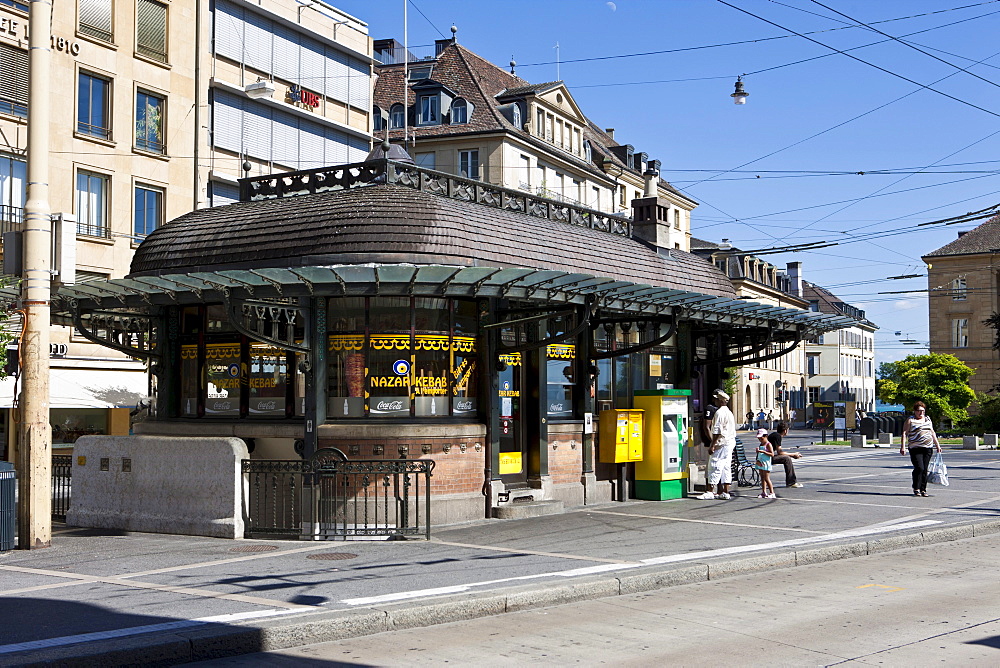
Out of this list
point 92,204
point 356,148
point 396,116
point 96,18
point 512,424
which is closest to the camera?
point 512,424

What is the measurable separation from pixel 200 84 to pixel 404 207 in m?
27.0

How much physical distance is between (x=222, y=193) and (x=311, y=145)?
633cm

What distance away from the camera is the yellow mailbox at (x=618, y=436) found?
62.1 ft

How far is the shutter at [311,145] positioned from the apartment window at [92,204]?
427 inches

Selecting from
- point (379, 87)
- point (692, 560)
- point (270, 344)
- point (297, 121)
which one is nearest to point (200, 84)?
point (297, 121)

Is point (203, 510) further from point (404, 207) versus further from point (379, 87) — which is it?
point (379, 87)

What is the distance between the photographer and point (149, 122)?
38656 millimetres

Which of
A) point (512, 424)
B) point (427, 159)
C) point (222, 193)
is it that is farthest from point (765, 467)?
point (427, 159)

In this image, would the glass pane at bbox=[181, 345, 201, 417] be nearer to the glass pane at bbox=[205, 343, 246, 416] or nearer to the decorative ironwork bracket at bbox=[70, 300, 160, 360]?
the glass pane at bbox=[205, 343, 246, 416]

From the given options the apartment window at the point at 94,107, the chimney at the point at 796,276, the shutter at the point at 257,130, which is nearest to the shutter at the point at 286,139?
the shutter at the point at 257,130

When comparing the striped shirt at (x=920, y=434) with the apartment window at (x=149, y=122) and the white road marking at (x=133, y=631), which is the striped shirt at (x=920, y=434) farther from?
the apartment window at (x=149, y=122)

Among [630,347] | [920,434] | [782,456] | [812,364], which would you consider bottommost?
[782,456]

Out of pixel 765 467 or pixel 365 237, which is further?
pixel 765 467

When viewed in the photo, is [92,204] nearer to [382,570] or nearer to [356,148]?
[356,148]
